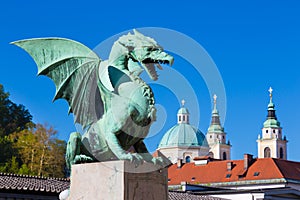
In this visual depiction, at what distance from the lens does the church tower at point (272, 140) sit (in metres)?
120

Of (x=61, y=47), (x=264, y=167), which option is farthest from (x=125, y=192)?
(x=264, y=167)

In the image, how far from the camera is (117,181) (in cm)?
945

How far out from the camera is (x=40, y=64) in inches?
435

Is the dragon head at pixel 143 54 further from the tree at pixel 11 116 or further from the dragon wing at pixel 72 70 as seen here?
the tree at pixel 11 116

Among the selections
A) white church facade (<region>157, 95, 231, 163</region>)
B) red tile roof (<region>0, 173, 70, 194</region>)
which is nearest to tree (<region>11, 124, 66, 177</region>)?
red tile roof (<region>0, 173, 70, 194</region>)

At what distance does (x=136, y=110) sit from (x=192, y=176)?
7060 cm

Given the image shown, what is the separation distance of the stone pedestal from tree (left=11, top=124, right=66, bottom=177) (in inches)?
1503

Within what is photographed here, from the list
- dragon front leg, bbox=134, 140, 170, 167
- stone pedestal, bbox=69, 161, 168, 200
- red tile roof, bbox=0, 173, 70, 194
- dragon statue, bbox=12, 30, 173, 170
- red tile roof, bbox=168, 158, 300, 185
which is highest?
red tile roof, bbox=168, 158, 300, 185

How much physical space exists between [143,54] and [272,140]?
112474mm

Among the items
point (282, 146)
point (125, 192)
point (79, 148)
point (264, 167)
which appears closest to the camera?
point (125, 192)

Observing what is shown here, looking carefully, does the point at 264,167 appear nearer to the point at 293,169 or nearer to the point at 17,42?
the point at 293,169

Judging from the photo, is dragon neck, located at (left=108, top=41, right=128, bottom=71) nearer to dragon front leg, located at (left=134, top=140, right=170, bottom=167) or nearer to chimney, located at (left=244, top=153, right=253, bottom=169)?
dragon front leg, located at (left=134, top=140, right=170, bottom=167)

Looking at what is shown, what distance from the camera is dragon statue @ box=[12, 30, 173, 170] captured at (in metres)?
9.88

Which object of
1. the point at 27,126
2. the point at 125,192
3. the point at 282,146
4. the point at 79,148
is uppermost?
the point at 282,146
